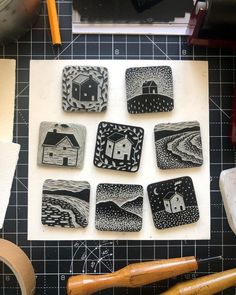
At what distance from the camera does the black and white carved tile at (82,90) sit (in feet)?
2.77

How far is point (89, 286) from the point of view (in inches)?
31.5

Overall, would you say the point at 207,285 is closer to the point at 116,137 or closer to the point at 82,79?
the point at 116,137

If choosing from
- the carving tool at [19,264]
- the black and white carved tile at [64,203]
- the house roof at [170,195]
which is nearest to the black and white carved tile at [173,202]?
the house roof at [170,195]

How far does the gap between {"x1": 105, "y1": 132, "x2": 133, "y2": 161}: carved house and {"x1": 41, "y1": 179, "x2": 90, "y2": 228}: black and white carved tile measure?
70 mm

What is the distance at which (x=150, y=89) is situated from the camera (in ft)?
2.79

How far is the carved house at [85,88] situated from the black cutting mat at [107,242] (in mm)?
41

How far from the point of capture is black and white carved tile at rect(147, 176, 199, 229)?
0.85m

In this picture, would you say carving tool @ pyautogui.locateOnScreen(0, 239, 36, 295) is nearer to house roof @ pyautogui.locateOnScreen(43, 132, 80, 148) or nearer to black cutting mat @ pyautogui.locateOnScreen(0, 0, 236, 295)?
black cutting mat @ pyautogui.locateOnScreen(0, 0, 236, 295)

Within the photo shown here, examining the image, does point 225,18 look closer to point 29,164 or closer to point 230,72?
point 230,72

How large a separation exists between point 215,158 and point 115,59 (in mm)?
244

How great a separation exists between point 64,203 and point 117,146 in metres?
0.13

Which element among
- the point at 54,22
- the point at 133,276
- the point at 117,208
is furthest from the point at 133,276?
the point at 54,22

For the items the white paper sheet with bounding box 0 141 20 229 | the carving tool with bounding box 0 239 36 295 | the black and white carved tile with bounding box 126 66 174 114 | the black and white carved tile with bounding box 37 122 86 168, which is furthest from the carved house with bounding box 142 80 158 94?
the carving tool with bounding box 0 239 36 295

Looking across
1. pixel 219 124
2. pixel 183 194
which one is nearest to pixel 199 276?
pixel 183 194
